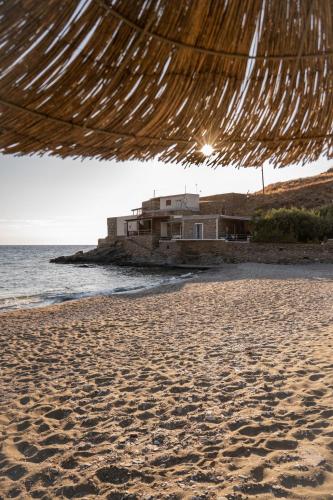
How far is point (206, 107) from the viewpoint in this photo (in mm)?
1671

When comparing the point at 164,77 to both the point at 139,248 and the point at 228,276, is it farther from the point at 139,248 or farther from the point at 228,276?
the point at 139,248

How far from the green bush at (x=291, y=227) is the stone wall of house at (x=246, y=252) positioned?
86 cm

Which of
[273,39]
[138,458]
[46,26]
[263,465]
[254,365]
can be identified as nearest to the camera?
[46,26]

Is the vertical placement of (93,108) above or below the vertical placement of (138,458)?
above

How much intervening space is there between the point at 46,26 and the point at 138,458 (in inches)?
134

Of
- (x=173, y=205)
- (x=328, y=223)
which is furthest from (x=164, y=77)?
(x=173, y=205)

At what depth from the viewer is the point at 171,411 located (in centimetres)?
423

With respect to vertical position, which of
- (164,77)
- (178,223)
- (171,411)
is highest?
(178,223)

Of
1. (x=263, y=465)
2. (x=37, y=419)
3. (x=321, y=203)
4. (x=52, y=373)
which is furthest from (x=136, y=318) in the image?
(x=321, y=203)

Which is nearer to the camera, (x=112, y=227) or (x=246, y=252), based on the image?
(x=246, y=252)

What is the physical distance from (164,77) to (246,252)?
28075 millimetres

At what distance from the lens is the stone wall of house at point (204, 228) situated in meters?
32.4

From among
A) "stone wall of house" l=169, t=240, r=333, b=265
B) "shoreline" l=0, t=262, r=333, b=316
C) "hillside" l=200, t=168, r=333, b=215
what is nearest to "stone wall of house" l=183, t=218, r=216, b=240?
"stone wall of house" l=169, t=240, r=333, b=265

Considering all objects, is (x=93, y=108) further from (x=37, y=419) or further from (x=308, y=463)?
(x=37, y=419)
